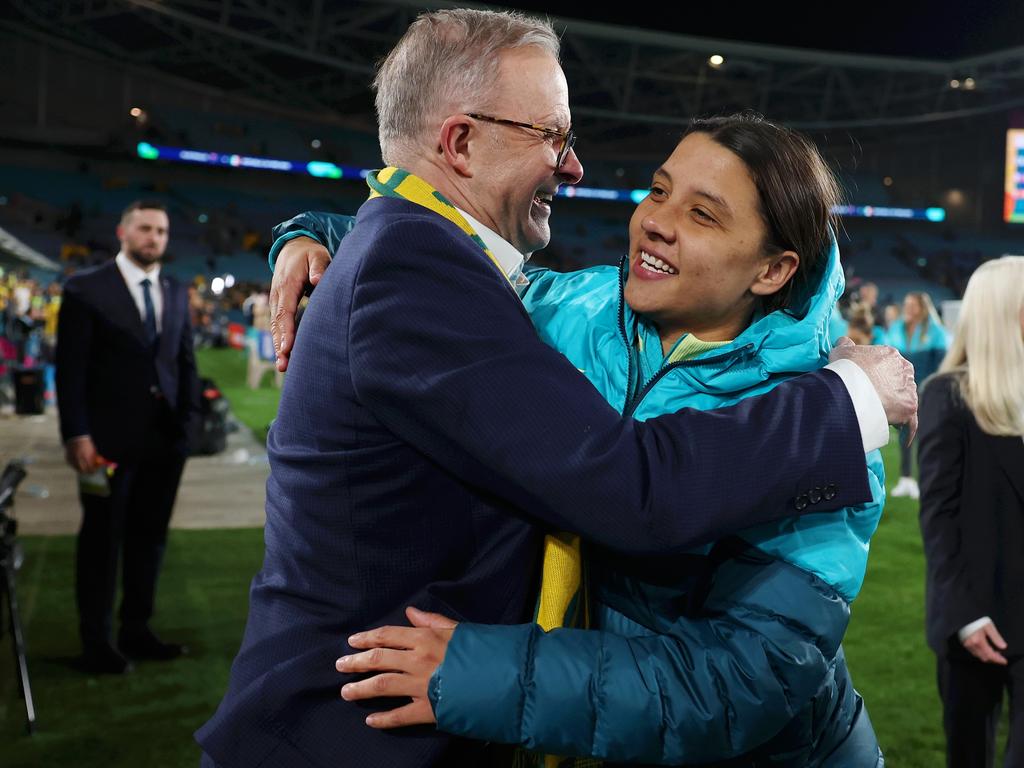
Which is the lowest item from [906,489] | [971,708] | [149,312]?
[906,489]

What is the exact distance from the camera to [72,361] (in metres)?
4.45

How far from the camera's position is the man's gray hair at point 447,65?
1.53 meters

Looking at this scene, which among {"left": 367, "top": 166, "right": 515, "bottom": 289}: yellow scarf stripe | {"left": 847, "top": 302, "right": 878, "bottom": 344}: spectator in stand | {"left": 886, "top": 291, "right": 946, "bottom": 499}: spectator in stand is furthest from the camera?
{"left": 886, "top": 291, "right": 946, "bottom": 499}: spectator in stand

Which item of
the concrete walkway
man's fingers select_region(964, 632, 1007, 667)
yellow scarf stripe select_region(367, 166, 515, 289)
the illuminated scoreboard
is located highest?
the illuminated scoreboard

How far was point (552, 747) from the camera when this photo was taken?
120 cm

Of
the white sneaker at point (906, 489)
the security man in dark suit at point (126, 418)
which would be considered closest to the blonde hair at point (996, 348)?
the security man in dark suit at point (126, 418)

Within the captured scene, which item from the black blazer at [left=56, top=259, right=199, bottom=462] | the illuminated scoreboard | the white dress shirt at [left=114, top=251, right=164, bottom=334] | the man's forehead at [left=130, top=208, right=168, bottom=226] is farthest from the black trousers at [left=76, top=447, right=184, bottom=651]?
the illuminated scoreboard

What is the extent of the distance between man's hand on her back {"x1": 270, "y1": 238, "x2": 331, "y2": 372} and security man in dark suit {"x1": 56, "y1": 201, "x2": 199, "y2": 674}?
9.28 ft

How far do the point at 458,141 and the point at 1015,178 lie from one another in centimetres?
3259

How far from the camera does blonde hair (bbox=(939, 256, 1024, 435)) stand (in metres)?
2.86

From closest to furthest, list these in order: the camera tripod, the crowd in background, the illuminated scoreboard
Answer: the camera tripod → the crowd in background → the illuminated scoreboard

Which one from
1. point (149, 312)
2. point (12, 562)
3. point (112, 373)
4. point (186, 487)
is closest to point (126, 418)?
point (112, 373)

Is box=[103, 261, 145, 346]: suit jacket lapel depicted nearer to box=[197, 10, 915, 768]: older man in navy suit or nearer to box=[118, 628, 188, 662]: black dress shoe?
box=[118, 628, 188, 662]: black dress shoe

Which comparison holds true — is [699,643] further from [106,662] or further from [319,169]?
[319,169]
